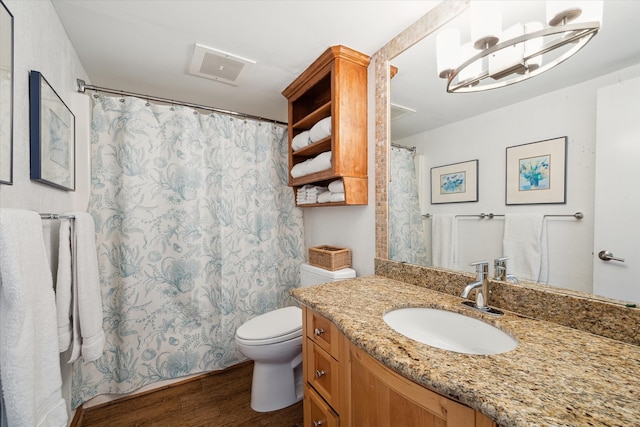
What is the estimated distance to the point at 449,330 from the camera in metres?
0.99

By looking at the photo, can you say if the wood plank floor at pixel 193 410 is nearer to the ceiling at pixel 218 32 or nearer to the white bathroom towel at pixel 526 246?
the white bathroom towel at pixel 526 246

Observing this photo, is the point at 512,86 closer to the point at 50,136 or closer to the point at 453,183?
the point at 453,183

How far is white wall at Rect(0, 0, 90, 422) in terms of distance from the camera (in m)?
0.88

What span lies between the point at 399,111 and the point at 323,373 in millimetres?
1374

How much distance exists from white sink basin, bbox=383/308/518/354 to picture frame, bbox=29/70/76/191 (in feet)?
4.87

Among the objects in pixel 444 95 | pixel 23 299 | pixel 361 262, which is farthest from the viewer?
pixel 361 262

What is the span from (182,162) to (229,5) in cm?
105

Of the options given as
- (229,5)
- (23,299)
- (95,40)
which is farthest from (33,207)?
(229,5)

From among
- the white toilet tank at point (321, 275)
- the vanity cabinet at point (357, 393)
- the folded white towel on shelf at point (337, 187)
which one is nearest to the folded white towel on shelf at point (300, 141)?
the folded white towel on shelf at point (337, 187)

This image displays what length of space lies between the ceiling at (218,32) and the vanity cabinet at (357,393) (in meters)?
1.44

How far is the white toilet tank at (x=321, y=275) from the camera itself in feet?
5.43

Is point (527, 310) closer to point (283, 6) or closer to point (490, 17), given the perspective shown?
point (490, 17)

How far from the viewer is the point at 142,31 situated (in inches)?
53.8

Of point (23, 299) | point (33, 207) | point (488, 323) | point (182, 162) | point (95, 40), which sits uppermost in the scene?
point (95, 40)
